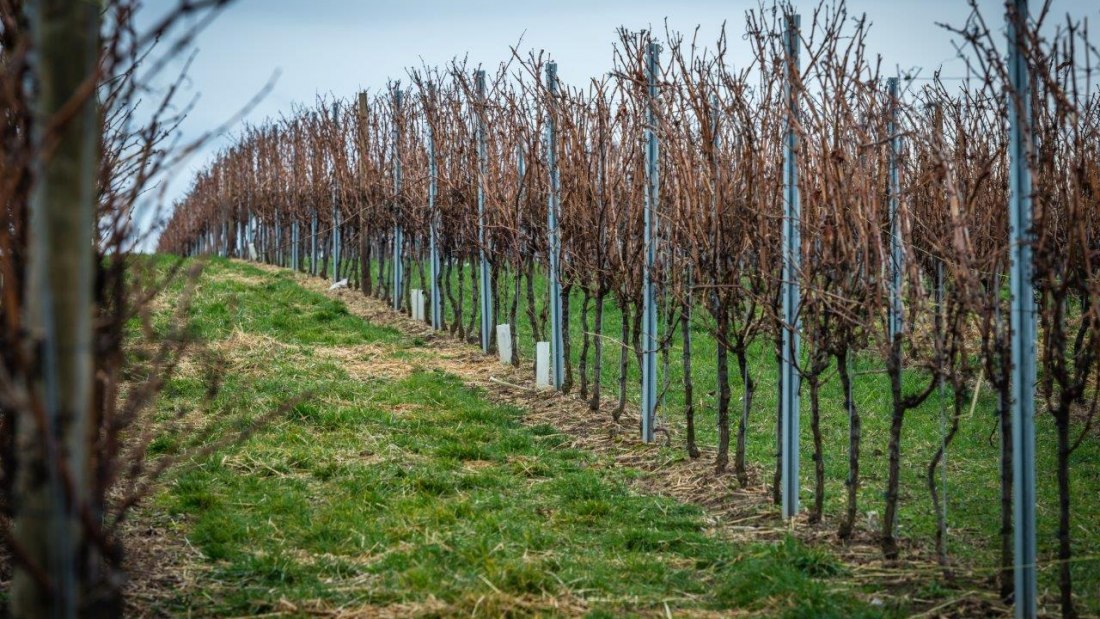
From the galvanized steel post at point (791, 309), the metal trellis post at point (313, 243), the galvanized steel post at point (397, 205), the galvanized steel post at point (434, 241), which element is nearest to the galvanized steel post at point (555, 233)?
the galvanized steel post at point (434, 241)

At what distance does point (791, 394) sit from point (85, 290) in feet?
14.7

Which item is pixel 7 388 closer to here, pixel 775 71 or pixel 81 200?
pixel 81 200

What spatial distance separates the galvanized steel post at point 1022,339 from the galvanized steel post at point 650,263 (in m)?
3.64

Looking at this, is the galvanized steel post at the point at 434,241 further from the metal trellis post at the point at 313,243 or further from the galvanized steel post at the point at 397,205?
the metal trellis post at the point at 313,243

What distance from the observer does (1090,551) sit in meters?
5.46

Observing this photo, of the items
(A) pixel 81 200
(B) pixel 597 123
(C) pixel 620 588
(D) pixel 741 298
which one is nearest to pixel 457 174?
(B) pixel 597 123

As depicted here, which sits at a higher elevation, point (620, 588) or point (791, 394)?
point (791, 394)

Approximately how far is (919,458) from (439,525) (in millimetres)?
3945

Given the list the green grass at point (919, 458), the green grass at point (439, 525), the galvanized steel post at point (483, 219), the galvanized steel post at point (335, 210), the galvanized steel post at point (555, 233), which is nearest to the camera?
the green grass at point (439, 525)

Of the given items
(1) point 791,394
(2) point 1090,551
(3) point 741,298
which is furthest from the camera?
(3) point 741,298

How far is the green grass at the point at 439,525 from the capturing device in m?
4.56

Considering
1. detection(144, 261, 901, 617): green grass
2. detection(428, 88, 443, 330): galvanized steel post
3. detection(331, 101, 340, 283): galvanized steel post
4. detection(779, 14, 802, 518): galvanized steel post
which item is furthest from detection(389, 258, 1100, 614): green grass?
detection(331, 101, 340, 283): galvanized steel post

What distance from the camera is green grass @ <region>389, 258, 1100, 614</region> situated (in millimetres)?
5672

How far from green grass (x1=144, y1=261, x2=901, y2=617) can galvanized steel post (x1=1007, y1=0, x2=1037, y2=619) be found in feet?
2.15
